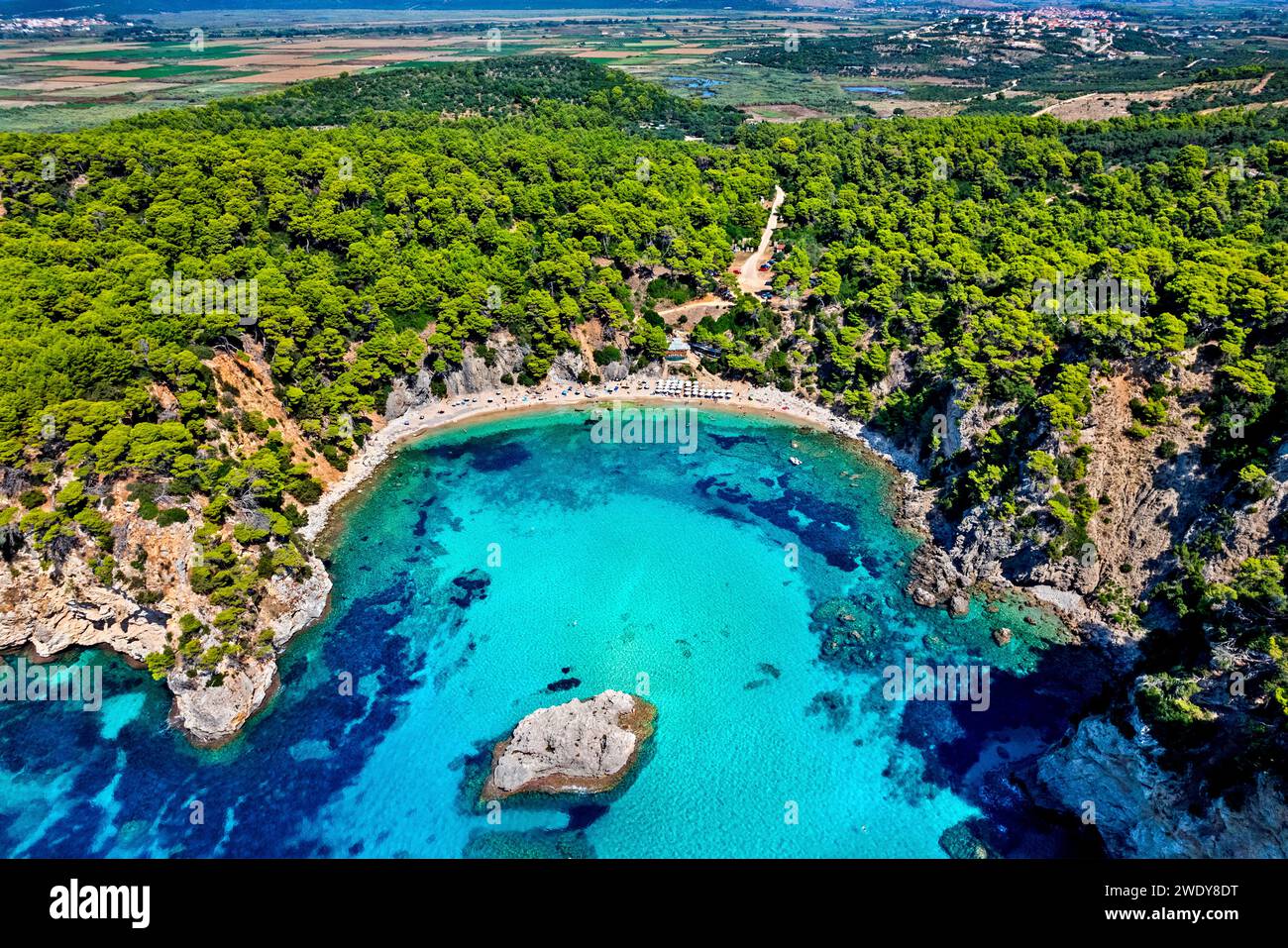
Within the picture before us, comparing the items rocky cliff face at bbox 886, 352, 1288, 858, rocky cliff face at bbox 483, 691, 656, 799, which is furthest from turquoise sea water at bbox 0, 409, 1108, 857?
rocky cliff face at bbox 886, 352, 1288, 858

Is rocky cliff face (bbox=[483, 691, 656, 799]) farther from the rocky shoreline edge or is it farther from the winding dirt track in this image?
the winding dirt track

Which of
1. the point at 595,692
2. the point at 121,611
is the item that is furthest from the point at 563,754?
the point at 121,611

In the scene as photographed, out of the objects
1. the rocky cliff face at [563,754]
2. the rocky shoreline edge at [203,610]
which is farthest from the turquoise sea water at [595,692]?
the rocky shoreline edge at [203,610]

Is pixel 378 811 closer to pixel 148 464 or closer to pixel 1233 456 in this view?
pixel 148 464

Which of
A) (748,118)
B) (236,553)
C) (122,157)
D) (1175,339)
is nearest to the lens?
(236,553)

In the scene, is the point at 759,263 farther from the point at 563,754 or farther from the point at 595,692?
the point at 563,754

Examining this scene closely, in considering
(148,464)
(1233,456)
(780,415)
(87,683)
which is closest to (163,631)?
(87,683)
